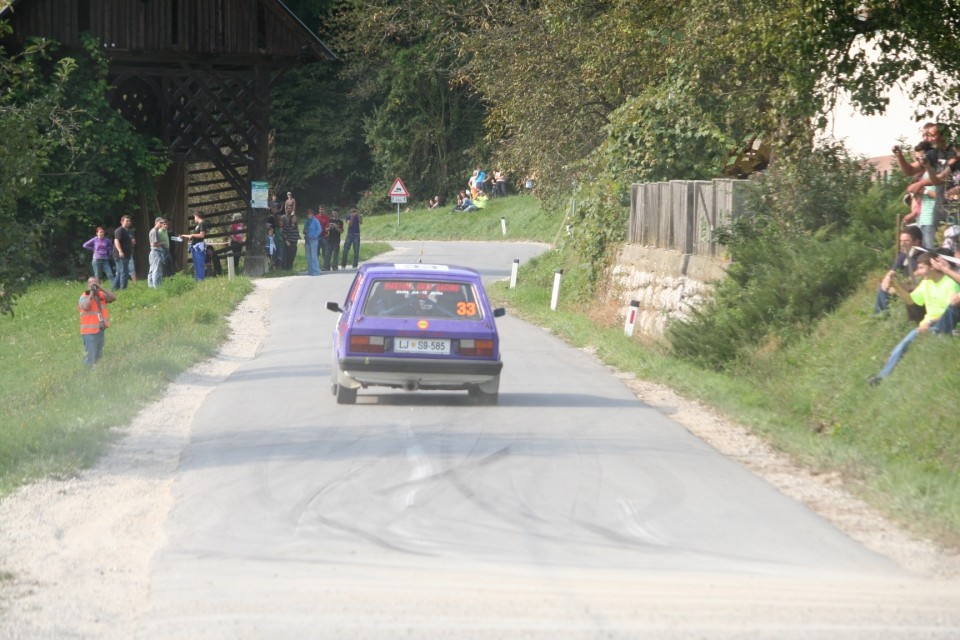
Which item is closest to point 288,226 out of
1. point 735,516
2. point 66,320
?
point 66,320

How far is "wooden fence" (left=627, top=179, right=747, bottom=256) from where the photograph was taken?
768 inches

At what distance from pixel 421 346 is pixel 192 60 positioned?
2495 centimetres

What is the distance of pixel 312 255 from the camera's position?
35.3 m

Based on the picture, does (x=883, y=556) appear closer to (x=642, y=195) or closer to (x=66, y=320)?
(x=642, y=195)

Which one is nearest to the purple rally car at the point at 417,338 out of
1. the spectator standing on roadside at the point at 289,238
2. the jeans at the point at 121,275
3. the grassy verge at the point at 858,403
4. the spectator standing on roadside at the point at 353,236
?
the grassy verge at the point at 858,403

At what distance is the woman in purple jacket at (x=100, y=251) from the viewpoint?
31984mm

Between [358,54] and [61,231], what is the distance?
3374 centimetres

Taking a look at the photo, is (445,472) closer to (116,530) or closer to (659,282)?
(116,530)

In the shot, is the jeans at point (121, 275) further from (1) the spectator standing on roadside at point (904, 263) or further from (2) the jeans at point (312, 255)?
(1) the spectator standing on roadside at point (904, 263)

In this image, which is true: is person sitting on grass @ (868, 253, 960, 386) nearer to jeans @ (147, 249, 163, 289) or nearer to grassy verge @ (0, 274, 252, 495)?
grassy verge @ (0, 274, 252, 495)

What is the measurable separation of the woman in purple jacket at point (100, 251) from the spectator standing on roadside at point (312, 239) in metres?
5.22

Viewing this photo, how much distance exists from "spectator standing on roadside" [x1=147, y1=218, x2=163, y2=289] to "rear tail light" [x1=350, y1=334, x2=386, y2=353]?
19458 mm

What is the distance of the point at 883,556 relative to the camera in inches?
298

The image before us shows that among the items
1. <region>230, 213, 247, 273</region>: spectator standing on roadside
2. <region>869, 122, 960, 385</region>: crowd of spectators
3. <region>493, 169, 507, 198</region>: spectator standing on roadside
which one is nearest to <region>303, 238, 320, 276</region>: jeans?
<region>230, 213, 247, 273</region>: spectator standing on roadside
